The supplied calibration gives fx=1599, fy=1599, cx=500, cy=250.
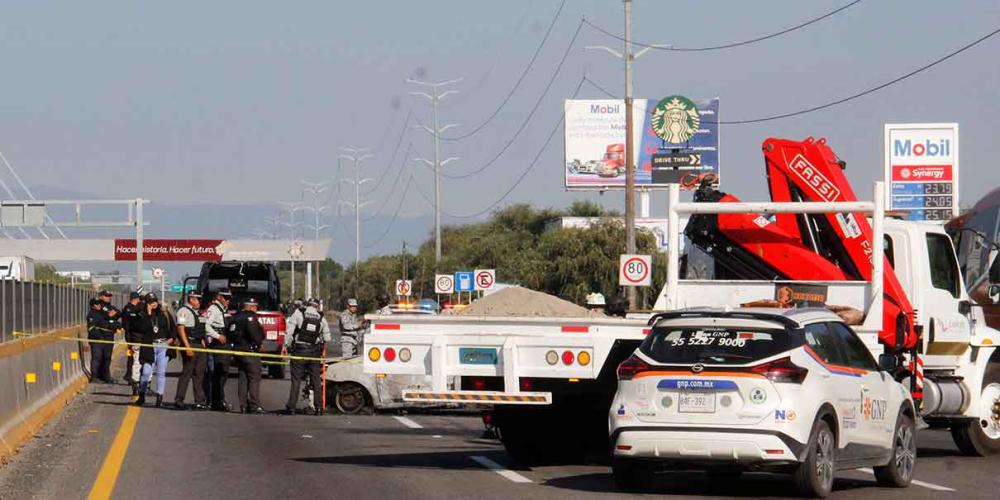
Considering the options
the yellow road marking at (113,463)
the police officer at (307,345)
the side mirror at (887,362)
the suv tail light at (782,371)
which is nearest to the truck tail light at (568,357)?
the suv tail light at (782,371)

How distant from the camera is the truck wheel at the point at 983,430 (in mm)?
18578

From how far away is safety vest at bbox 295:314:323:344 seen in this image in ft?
83.5

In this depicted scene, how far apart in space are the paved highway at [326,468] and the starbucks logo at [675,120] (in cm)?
6214

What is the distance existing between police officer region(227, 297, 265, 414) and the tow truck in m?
8.93

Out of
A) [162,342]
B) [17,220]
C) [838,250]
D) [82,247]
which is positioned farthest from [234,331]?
[82,247]

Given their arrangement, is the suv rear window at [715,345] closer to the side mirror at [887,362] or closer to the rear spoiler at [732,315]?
the rear spoiler at [732,315]

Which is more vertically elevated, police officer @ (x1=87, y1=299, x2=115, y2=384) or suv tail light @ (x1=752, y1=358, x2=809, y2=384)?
suv tail light @ (x1=752, y1=358, x2=809, y2=384)

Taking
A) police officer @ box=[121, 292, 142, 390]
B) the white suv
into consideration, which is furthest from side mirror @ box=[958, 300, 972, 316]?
police officer @ box=[121, 292, 142, 390]

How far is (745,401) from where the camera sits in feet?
43.4

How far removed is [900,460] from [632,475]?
108 inches

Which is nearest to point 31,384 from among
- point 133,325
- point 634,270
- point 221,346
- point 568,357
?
point 221,346

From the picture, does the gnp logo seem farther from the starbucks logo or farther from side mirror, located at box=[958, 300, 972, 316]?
the starbucks logo

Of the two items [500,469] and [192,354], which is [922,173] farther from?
[500,469]

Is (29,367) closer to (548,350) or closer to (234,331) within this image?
(234,331)
